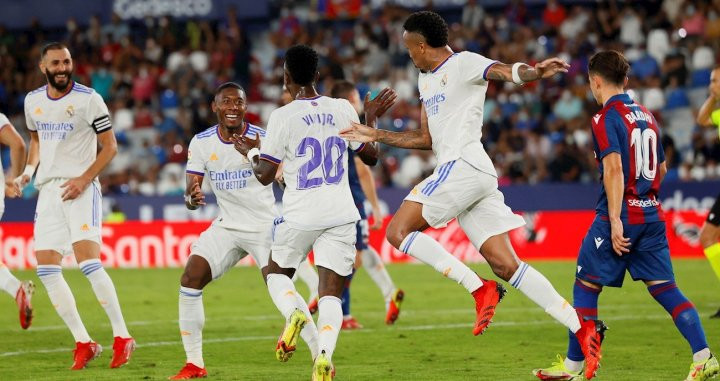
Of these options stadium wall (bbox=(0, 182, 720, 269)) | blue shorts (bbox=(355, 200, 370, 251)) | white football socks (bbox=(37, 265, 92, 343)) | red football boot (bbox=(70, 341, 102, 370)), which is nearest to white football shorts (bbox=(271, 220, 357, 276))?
red football boot (bbox=(70, 341, 102, 370))

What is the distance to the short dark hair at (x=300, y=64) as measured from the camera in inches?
315

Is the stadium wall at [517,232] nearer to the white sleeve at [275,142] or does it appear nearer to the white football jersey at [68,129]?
the white football jersey at [68,129]

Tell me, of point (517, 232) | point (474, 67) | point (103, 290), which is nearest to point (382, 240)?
point (517, 232)

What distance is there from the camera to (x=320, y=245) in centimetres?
812

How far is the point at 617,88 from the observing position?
7.96 m

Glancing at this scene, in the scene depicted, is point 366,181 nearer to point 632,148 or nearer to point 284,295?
point 284,295

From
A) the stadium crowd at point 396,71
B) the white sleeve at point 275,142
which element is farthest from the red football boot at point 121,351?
the stadium crowd at point 396,71

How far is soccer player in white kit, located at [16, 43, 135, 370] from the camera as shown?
9.68 meters

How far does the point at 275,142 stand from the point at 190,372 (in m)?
2.06

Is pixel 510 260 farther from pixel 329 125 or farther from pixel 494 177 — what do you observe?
pixel 329 125

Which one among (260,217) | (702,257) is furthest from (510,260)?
(702,257)

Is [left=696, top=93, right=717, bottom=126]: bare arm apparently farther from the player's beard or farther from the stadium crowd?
the stadium crowd

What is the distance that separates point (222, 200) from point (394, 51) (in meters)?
18.8

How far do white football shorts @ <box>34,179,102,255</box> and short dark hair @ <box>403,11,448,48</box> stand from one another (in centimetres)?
337
